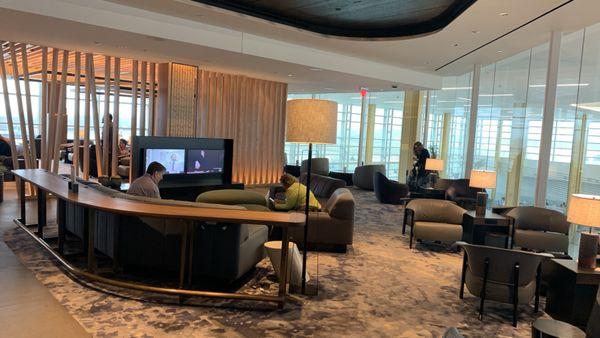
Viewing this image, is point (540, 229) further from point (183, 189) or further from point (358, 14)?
point (183, 189)

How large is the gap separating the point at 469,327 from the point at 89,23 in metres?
6.14

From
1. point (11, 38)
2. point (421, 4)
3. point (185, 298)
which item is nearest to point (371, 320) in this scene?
point (185, 298)

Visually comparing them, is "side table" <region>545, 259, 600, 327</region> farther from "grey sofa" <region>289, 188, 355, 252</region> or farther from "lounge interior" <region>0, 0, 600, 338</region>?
"grey sofa" <region>289, 188, 355, 252</region>

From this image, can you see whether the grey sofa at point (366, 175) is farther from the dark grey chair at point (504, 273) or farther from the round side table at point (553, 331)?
the round side table at point (553, 331)

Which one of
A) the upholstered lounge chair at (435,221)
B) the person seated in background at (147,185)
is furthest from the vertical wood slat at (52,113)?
the upholstered lounge chair at (435,221)

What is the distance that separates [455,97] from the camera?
12586 mm

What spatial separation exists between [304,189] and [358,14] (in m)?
3.14

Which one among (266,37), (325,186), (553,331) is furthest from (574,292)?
(266,37)

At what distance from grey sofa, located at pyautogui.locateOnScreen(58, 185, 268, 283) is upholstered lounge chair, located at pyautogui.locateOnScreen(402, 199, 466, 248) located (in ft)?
9.11

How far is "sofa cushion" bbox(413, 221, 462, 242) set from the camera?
6570 mm

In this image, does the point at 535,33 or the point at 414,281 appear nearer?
the point at 414,281

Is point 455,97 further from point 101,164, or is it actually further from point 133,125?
point 101,164

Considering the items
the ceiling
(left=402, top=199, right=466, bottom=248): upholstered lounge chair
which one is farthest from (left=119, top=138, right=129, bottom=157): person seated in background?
(left=402, top=199, right=466, bottom=248): upholstered lounge chair

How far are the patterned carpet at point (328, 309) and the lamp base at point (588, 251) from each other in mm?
751
